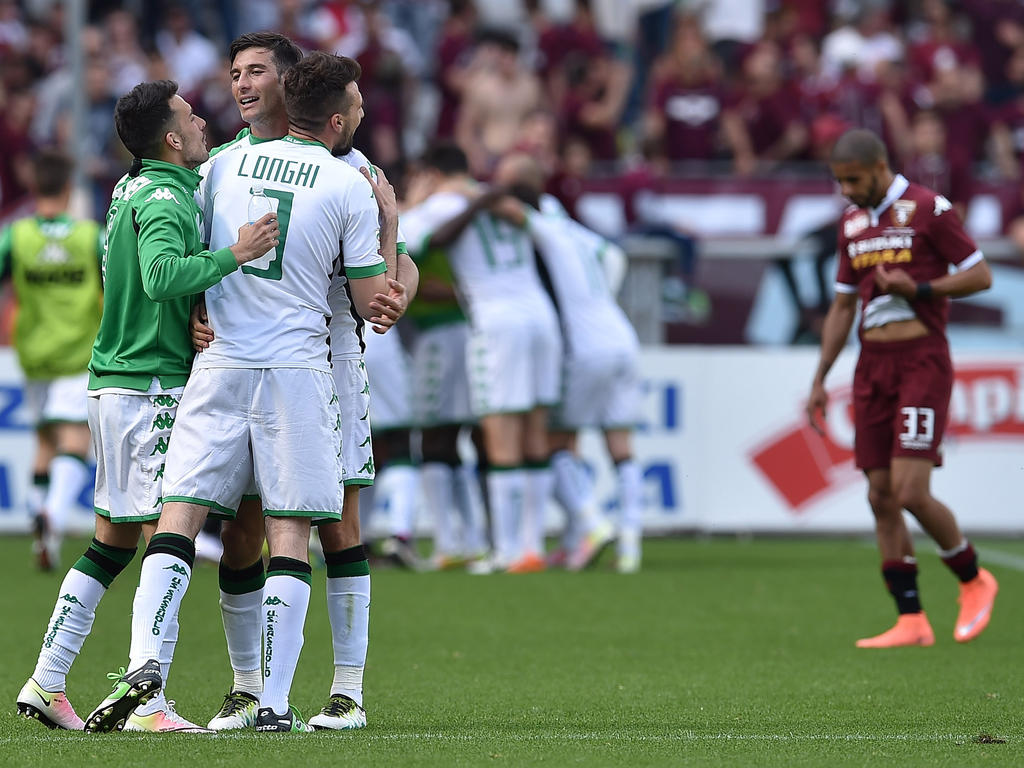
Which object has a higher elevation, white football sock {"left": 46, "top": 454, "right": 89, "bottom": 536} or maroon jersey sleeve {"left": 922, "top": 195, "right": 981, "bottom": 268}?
maroon jersey sleeve {"left": 922, "top": 195, "right": 981, "bottom": 268}

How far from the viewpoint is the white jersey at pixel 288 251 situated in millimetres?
5324

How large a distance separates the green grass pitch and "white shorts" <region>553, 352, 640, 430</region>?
1.03 metres

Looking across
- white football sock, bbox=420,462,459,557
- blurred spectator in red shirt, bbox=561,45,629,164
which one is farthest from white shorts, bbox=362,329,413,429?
blurred spectator in red shirt, bbox=561,45,629,164

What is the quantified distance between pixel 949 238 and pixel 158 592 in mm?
4155

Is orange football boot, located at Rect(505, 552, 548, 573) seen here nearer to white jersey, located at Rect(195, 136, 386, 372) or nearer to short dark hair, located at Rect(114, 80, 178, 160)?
white jersey, located at Rect(195, 136, 386, 372)

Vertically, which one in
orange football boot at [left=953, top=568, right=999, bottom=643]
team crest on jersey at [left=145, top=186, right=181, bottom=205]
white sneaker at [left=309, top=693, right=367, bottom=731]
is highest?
team crest on jersey at [left=145, top=186, right=181, bottom=205]

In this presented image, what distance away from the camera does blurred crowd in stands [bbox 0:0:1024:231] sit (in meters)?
Result: 17.4

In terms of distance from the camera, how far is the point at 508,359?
11180mm

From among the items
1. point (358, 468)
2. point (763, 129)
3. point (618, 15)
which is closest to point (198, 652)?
point (358, 468)

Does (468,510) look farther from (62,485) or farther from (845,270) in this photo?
(845,270)

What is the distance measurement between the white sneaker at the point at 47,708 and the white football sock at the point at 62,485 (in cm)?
572

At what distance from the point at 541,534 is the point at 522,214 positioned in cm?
218

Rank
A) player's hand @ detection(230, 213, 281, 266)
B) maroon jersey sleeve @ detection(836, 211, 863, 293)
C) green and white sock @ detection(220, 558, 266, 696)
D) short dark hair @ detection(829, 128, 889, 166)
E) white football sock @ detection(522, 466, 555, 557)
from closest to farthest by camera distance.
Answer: player's hand @ detection(230, 213, 281, 266) → green and white sock @ detection(220, 558, 266, 696) → short dark hair @ detection(829, 128, 889, 166) → maroon jersey sleeve @ detection(836, 211, 863, 293) → white football sock @ detection(522, 466, 555, 557)

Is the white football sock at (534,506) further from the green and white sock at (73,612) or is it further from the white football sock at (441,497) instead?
the green and white sock at (73,612)
